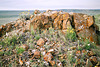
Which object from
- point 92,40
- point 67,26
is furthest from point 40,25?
point 92,40

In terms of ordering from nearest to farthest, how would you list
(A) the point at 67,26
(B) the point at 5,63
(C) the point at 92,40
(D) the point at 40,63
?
(D) the point at 40,63 < (B) the point at 5,63 < (C) the point at 92,40 < (A) the point at 67,26

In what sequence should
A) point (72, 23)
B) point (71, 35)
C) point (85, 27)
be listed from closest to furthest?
point (71, 35) < point (85, 27) < point (72, 23)

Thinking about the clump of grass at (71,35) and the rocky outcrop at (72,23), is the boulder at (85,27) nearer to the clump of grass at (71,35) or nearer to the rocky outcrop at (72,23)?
the rocky outcrop at (72,23)

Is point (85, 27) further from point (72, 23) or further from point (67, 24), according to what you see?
point (67, 24)

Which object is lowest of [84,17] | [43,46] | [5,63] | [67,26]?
[5,63]

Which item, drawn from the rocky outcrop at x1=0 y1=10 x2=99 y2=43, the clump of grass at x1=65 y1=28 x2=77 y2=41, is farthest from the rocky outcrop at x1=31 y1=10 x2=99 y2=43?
the clump of grass at x1=65 y1=28 x2=77 y2=41

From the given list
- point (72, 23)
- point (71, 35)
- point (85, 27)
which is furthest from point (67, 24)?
point (85, 27)

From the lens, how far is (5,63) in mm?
4152

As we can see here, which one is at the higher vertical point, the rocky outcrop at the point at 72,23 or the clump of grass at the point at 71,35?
the rocky outcrop at the point at 72,23

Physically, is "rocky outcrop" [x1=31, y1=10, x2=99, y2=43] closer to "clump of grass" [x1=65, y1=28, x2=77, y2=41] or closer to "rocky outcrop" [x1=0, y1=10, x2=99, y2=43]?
"rocky outcrop" [x1=0, y1=10, x2=99, y2=43]

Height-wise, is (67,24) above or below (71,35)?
above

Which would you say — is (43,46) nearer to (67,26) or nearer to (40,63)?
(40,63)

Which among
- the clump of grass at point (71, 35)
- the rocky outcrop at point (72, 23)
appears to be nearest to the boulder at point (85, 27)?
the rocky outcrop at point (72, 23)

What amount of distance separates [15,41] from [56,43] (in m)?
2.81
